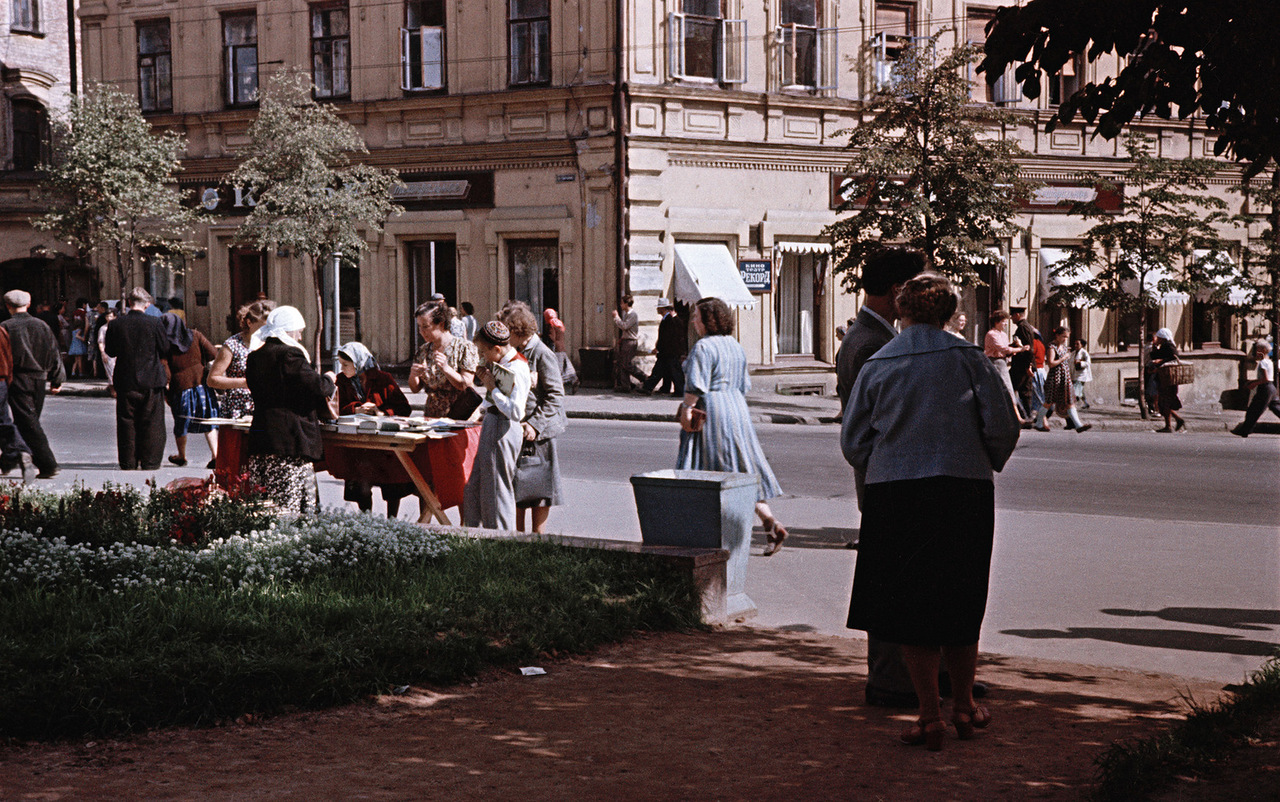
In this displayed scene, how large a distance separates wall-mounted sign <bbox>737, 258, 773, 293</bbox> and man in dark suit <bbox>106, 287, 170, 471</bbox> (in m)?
14.0

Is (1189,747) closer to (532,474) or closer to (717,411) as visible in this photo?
(717,411)

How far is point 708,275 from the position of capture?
2630cm

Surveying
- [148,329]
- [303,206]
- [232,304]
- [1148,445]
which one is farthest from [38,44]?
[1148,445]

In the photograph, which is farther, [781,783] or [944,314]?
[944,314]

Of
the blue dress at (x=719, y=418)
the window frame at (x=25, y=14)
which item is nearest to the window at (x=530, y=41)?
the window frame at (x=25, y=14)

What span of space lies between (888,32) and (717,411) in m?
21.1

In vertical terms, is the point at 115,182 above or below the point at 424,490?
above

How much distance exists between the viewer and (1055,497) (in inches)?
521

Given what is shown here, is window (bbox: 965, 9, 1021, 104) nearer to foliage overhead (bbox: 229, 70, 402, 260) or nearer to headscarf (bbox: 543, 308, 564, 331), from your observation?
headscarf (bbox: 543, 308, 564, 331)

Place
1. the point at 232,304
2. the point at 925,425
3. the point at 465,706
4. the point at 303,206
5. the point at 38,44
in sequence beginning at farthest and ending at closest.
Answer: the point at 38,44
the point at 232,304
the point at 303,206
the point at 465,706
the point at 925,425

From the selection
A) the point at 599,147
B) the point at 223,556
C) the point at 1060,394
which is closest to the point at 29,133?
the point at 599,147

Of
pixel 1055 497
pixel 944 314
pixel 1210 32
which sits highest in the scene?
pixel 1210 32

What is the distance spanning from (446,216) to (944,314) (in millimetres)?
23490

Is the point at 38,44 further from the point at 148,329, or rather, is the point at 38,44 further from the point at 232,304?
the point at 148,329
